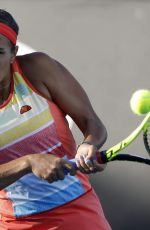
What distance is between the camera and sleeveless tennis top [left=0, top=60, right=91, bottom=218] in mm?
3406

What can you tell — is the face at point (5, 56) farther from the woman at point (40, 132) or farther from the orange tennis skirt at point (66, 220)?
the orange tennis skirt at point (66, 220)

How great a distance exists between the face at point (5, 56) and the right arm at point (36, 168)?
1.09 ft

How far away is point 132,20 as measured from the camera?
516 centimetres

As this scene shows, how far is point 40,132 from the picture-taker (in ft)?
11.2

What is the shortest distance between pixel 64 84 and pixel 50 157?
1.55 feet

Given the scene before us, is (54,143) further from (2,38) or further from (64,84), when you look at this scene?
(2,38)

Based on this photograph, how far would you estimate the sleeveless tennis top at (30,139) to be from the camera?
341 cm

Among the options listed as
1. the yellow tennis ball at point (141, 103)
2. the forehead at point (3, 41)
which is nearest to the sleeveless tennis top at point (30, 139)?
the forehead at point (3, 41)

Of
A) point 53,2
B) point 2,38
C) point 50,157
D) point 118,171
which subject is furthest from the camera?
point 53,2

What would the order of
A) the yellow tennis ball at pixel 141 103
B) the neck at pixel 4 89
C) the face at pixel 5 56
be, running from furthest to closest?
the neck at pixel 4 89 < the face at pixel 5 56 < the yellow tennis ball at pixel 141 103

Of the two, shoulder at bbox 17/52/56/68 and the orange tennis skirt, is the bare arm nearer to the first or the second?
shoulder at bbox 17/52/56/68

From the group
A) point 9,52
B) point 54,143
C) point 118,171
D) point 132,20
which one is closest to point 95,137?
point 54,143

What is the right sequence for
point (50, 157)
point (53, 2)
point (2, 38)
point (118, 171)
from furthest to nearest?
point (53, 2) → point (118, 171) → point (2, 38) → point (50, 157)

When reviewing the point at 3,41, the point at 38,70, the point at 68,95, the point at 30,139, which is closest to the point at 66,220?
the point at 30,139
